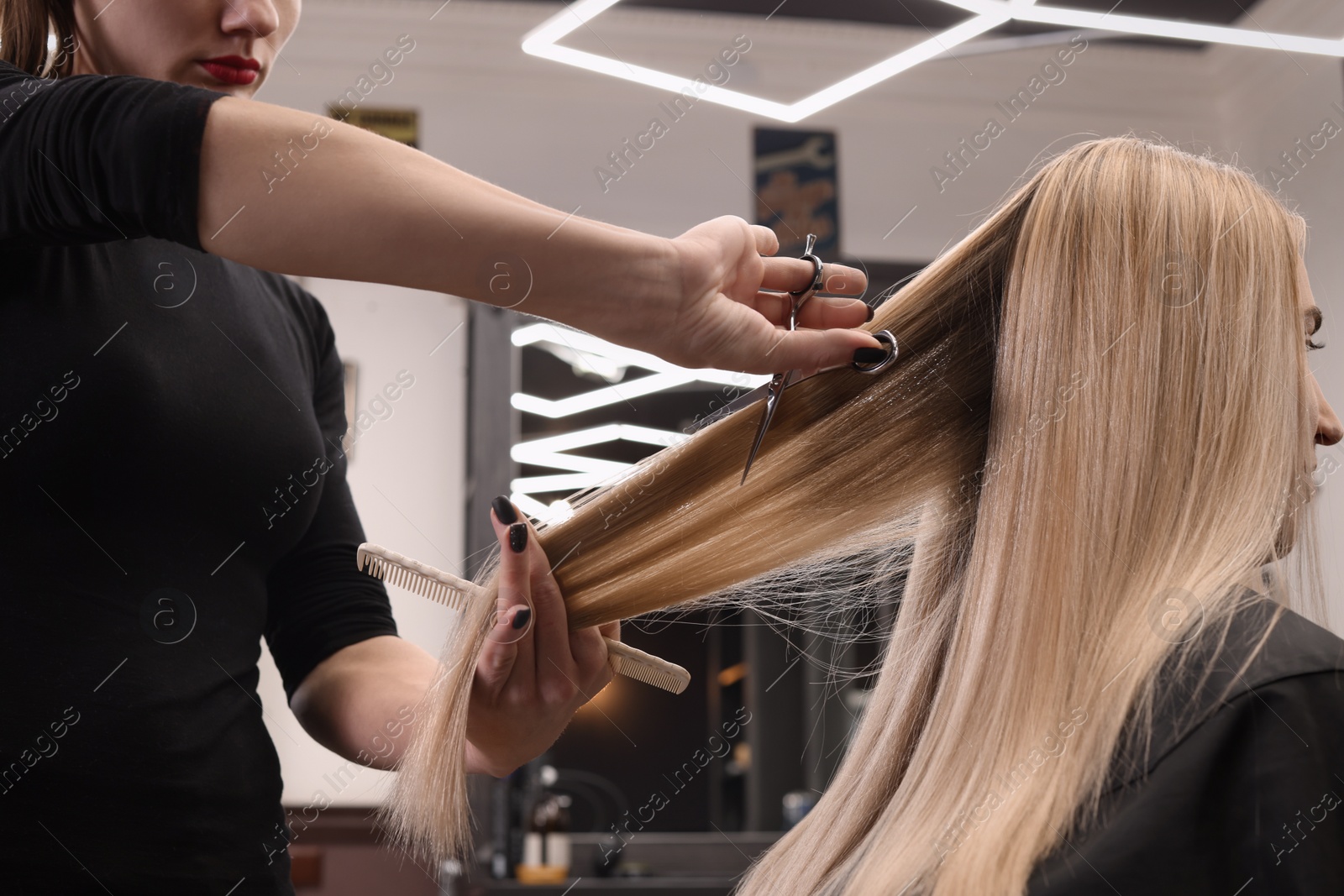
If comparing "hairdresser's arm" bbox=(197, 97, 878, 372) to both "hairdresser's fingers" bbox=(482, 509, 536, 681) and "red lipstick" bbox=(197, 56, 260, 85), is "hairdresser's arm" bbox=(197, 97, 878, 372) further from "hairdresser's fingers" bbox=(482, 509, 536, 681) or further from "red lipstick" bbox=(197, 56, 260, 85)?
"red lipstick" bbox=(197, 56, 260, 85)

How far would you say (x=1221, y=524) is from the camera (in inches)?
33.4

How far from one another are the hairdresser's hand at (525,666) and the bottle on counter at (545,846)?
7.76 ft

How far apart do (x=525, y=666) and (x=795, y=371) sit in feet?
1.25

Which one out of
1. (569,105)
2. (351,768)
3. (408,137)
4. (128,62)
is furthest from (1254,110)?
(128,62)

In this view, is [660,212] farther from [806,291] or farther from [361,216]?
[361,216]

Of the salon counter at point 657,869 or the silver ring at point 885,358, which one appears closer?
the silver ring at point 885,358

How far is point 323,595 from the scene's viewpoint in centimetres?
122

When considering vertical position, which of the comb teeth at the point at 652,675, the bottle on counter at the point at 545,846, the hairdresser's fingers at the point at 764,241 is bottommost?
the bottle on counter at the point at 545,846

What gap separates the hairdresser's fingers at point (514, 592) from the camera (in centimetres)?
96

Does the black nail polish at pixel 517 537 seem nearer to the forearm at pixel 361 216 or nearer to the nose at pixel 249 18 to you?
the forearm at pixel 361 216

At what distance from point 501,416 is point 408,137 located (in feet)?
4.28

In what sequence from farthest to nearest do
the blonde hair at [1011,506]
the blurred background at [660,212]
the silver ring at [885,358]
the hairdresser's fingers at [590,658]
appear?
1. the blurred background at [660,212]
2. the hairdresser's fingers at [590,658]
3. the silver ring at [885,358]
4. the blonde hair at [1011,506]

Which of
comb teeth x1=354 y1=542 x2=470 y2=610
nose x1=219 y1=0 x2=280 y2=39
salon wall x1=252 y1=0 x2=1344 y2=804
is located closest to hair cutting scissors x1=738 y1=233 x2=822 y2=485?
comb teeth x1=354 y1=542 x2=470 y2=610

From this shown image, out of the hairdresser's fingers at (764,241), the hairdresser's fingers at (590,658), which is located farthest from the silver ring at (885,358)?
the hairdresser's fingers at (590,658)
